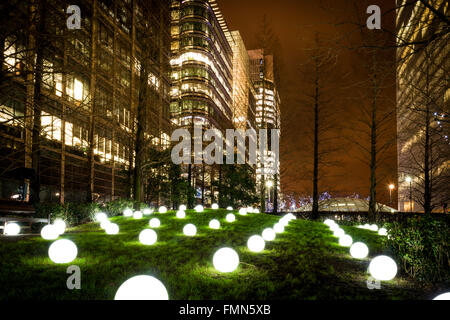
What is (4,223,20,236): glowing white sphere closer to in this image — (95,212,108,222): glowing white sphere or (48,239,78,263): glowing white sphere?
(95,212,108,222): glowing white sphere

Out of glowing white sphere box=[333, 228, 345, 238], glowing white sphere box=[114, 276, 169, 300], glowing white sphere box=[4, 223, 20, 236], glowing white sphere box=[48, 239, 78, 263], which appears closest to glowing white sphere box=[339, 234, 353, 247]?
glowing white sphere box=[333, 228, 345, 238]

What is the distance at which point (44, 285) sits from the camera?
16.7 ft

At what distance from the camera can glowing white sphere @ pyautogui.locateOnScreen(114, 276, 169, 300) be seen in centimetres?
385

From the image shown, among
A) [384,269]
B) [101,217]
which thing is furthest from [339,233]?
[101,217]

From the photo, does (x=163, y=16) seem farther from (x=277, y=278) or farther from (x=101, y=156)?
(x=277, y=278)

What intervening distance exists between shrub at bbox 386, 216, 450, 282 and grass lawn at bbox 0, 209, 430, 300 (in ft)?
1.48

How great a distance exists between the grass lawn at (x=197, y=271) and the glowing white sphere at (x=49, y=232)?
567 mm

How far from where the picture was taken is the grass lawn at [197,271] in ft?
16.5

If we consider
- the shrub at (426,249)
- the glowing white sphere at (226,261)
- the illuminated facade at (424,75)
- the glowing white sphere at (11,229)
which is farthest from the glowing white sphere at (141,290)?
the glowing white sphere at (11,229)

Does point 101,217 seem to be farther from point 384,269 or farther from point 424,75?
point 424,75

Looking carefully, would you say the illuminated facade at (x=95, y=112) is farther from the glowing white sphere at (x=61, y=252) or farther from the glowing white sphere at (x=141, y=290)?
the glowing white sphere at (x=141, y=290)

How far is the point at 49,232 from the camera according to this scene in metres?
9.69

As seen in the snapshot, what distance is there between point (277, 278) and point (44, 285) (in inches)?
168
